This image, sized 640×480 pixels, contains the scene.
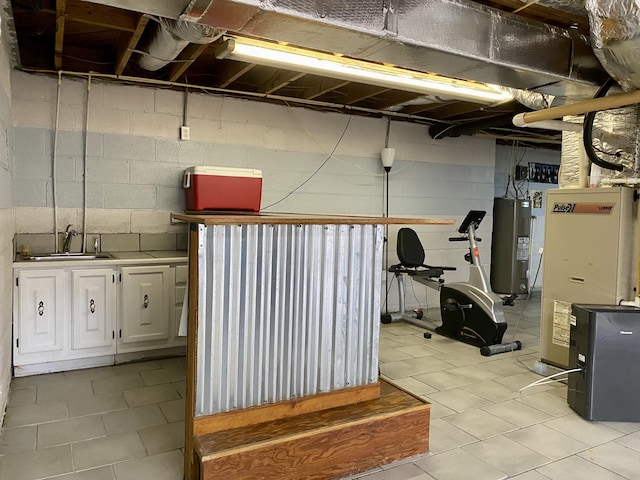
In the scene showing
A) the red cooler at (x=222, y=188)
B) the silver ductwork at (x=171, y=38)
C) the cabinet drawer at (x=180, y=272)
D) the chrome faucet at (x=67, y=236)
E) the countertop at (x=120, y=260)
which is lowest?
the cabinet drawer at (x=180, y=272)

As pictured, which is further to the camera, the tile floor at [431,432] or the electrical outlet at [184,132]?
the electrical outlet at [184,132]

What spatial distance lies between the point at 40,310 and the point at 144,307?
0.75m

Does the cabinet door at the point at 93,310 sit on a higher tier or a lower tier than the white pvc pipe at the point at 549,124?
lower

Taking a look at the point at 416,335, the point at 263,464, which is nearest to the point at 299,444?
the point at 263,464

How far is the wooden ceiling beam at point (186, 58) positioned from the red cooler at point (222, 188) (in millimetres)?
811

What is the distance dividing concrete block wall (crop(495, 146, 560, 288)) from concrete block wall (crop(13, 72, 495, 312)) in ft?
4.05

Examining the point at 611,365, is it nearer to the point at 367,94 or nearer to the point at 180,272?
the point at 367,94

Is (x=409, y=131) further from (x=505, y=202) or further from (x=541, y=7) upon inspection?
(x=541, y=7)

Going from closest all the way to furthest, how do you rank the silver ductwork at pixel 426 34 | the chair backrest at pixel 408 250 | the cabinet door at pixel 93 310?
the silver ductwork at pixel 426 34
the cabinet door at pixel 93 310
the chair backrest at pixel 408 250

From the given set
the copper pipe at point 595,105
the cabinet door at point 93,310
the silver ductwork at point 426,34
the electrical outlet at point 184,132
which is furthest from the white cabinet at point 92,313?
the copper pipe at point 595,105

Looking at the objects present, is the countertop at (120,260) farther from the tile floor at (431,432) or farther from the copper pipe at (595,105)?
the copper pipe at (595,105)

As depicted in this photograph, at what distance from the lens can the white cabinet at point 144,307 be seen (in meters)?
3.93

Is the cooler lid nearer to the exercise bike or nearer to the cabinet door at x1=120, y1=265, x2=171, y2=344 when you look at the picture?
the cabinet door at x1=120, y1=265, x2=171, y2=344

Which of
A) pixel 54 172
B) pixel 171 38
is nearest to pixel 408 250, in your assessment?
pixel 171 38
